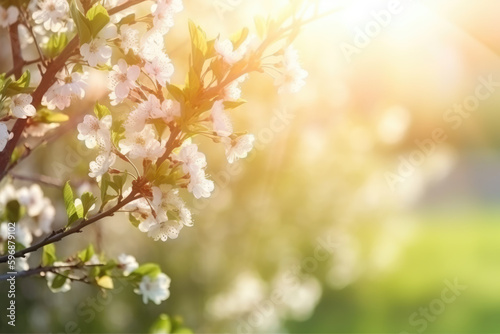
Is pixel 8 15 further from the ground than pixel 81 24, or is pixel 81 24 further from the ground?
pixel 81 24

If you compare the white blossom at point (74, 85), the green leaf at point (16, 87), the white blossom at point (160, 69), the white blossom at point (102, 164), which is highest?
the white blossom at point (160, 69)

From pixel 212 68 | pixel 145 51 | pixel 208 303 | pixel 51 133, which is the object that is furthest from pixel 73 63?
pixel 208 303

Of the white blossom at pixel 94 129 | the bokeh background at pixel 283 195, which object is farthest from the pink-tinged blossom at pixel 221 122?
the bokeh background at pixel 283 195

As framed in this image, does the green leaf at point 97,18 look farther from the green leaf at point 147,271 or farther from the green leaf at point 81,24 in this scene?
the green leaf at point 147,271

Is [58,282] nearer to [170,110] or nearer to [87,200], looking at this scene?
[87,200]

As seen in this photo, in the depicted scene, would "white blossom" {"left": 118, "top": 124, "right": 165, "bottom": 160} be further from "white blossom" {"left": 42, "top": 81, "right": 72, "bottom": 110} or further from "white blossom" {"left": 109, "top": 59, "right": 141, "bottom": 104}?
"white blossom" {"left": 42, "top": 81, "right": 72, "bottom": 110}

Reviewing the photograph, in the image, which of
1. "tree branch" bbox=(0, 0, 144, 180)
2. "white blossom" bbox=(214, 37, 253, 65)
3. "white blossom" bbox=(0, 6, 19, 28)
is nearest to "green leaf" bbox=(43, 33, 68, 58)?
"white blossom" bbox=(0, 6, 19, 28)

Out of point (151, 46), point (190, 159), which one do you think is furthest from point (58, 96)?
point (190, 159)
